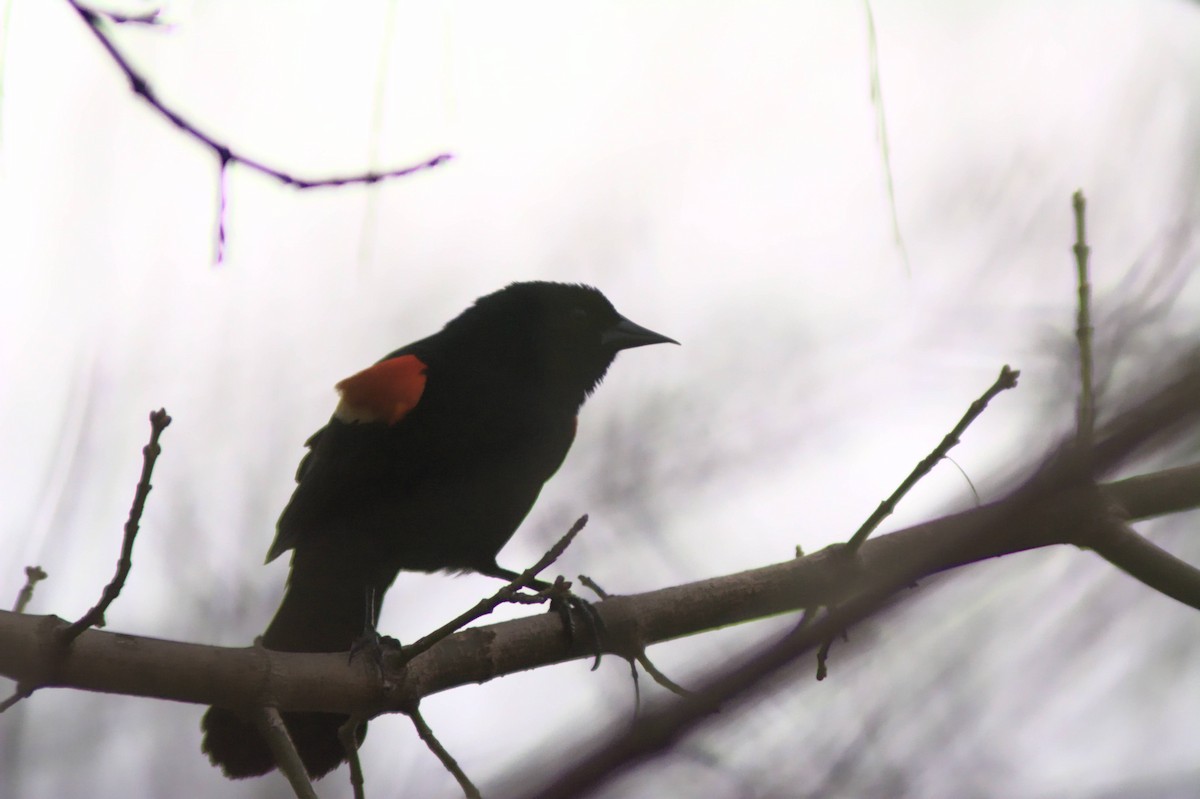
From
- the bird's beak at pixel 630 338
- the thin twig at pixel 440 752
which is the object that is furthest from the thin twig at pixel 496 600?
the bird's beak at pixel 630 338

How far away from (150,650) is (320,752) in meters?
1.07

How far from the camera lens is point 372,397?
2.93 m

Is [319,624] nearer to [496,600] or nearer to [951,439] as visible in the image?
[496,600]

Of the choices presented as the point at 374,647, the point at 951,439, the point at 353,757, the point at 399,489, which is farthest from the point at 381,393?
the point at 951,439

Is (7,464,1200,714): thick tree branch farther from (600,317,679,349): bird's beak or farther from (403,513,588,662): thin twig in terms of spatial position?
(600,317,679,349): bird's beak

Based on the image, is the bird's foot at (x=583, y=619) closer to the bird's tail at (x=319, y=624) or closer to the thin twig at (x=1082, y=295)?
the bird's tail at (x=319, y=624)

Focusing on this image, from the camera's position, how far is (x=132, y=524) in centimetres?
154

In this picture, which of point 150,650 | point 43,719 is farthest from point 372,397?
point 43,719

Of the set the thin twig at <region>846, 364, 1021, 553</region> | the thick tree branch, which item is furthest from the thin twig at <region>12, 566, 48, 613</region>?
the thin twig at <region>846, 364, 1021, 553</region>

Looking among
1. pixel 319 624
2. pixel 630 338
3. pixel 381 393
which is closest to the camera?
pixel 319 624

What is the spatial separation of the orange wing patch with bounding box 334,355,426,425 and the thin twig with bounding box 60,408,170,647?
1326 millimetres

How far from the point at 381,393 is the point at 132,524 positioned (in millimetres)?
1419

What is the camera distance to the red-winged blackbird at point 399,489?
9.25 feet

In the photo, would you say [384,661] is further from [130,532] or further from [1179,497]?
[1179,497]
